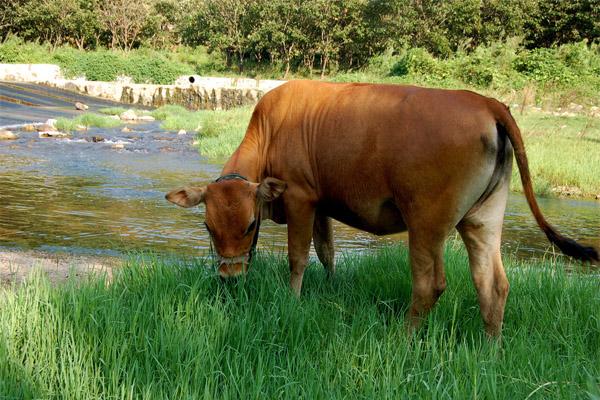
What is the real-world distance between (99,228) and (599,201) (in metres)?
9.88

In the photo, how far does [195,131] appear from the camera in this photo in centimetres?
2561

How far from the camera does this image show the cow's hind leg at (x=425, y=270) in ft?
14.4

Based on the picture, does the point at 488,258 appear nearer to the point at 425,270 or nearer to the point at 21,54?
the point at 425,270

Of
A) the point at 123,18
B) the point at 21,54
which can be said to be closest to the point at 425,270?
the point at 21,54

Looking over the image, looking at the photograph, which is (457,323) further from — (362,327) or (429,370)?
(429,370)

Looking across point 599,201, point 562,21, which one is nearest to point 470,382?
point 599,201

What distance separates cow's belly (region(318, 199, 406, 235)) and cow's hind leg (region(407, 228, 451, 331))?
29 centimetres

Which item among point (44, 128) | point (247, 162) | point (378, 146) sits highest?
point (378, 146)

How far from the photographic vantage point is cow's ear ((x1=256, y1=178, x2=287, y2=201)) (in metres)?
4.71

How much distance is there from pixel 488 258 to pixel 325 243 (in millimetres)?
1548

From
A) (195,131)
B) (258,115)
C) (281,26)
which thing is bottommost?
(195,131)

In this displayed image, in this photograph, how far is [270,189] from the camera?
475 centimetres

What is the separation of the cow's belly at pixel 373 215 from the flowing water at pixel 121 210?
122 inches

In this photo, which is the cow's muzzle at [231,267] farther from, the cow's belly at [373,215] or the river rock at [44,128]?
the river rock at [44,128]
